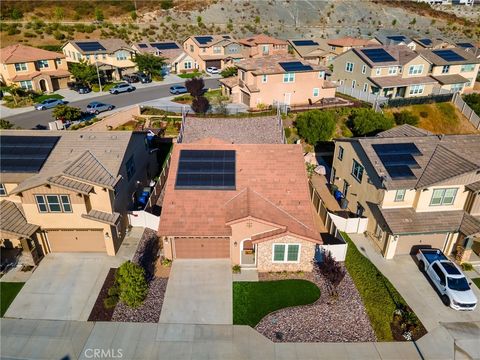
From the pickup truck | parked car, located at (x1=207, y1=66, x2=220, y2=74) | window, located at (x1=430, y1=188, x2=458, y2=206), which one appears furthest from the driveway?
parked car, located at (x1=207, y1=66, x2=220, y2=74)

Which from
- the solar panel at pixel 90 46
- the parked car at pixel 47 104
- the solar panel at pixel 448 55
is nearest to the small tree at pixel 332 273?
the parked car at pixel 47 104

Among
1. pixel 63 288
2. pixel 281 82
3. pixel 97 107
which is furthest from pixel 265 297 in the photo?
pixel 97 107

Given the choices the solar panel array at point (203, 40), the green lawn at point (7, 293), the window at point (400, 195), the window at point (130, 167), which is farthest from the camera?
the solar panel array at point (203, 40)

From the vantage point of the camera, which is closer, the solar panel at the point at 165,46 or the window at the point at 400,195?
the window at the point at 400,195

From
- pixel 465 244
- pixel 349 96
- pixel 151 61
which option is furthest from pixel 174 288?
pixel 151 61

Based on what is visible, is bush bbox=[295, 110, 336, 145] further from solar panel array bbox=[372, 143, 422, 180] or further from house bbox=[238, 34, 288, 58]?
house bbox=[238, 34, 288, 58]

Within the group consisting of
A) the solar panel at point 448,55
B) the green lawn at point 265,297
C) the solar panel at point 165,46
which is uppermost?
the solar panel at point 448,55

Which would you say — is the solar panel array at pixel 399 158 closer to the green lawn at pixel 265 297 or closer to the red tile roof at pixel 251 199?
the red tile roof at pixel 251 199
